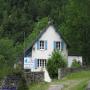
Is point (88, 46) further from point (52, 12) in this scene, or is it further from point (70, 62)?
point (52, 12)

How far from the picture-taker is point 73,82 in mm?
37969

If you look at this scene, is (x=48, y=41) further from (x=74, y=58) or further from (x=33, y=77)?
Result: (x=33, y=77)

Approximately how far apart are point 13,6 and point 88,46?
60.4 m

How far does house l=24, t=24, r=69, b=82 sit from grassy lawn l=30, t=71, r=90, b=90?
19.5m

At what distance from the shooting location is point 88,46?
70.3 m

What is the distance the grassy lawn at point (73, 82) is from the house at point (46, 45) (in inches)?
767

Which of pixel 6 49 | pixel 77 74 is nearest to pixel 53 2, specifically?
pixel 6 49

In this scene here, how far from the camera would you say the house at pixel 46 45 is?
66.2 metres

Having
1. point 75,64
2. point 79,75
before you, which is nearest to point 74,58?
point 75,64

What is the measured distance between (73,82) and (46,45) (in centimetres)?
3008

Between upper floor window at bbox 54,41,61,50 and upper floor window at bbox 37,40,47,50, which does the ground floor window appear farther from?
upper floor window at bbox 54,41,61,50

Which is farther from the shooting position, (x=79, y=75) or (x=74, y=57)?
(x=74, y=57)

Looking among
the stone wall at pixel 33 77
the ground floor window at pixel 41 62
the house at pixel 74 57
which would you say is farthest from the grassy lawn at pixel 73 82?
the house at pixel 74 57

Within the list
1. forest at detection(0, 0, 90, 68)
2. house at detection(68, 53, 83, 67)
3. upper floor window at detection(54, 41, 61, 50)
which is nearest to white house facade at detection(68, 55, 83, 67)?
house at detection(68, 53, 83, 67)
